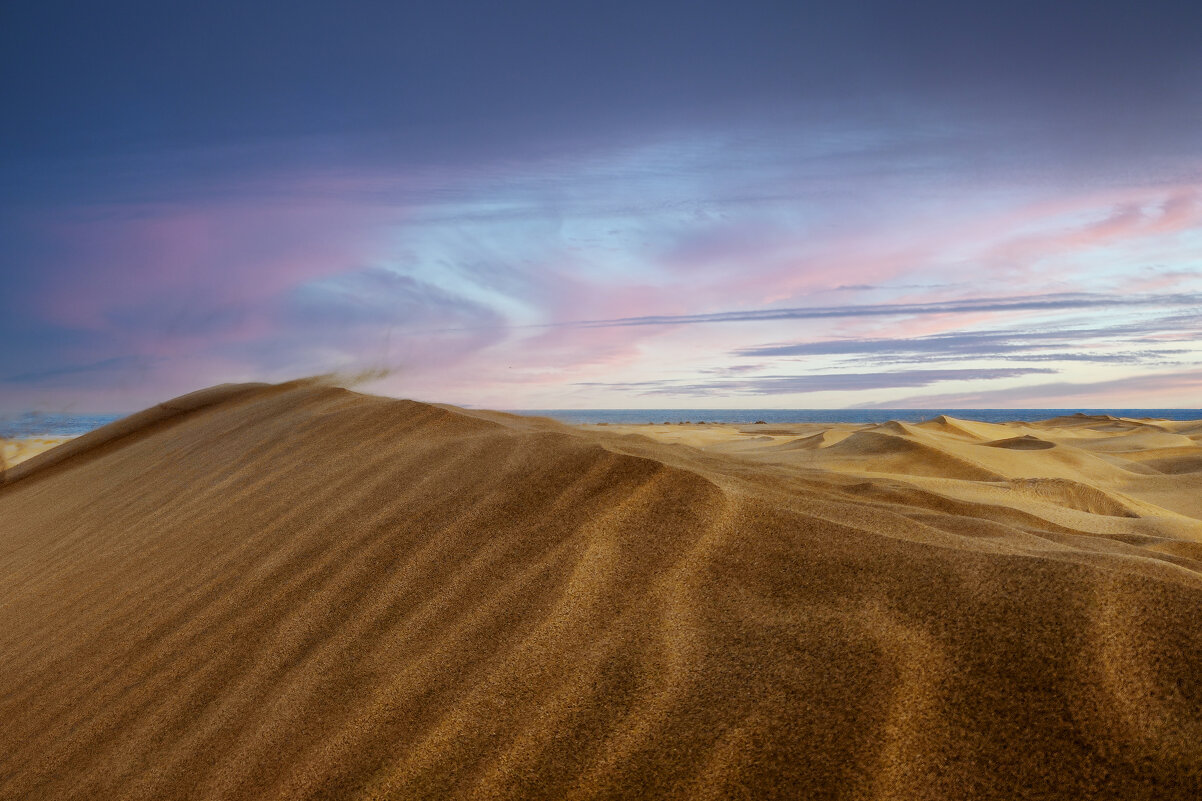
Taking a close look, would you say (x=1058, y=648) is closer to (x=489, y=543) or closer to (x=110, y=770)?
(x=489, y=543)

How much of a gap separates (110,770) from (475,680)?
0.87 m

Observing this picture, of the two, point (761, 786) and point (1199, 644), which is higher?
point (1199, 644)

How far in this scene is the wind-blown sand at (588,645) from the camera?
115 cm

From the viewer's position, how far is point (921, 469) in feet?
16.8

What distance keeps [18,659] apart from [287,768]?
57.5 inches

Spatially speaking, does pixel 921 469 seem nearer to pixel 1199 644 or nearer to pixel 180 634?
pixel 1199 644

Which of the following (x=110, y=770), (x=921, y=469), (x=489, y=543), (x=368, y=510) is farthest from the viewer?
(x=921, y=469)

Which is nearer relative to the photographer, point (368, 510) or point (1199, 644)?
point (1199, 644)

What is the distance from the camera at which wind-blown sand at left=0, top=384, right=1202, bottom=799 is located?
3.76 feet

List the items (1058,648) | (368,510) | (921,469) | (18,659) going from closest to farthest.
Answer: (1058,648) → (18,659) → (368,510) → (921,469)

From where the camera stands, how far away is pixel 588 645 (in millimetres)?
1478

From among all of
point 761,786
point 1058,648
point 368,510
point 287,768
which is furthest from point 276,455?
point 1058,648

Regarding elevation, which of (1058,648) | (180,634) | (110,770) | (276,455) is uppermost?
(276,455)

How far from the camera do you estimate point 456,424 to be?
10.7 feet
